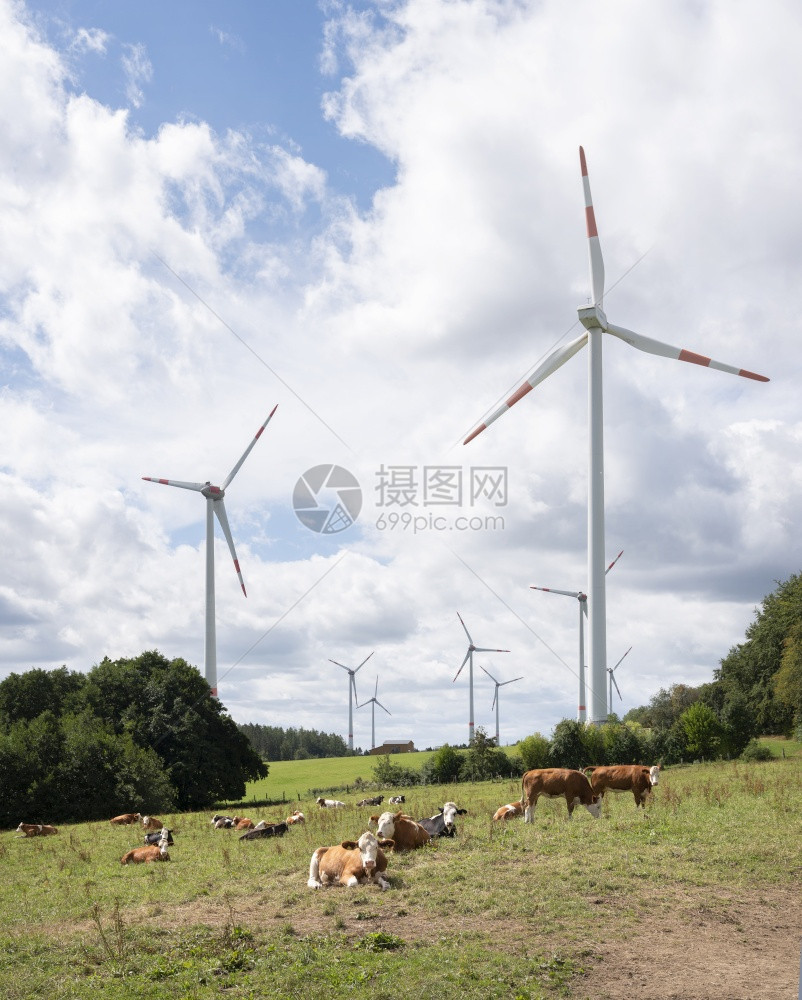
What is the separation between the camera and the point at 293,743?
507 feet

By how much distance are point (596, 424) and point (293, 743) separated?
11237cm

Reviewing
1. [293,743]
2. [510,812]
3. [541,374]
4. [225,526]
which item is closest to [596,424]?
[541,374]

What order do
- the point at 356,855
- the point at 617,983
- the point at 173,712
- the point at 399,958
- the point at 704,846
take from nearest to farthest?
the point at 617,983, the point at 399,958, the point at 356,855, the point at 704,846, the point at 173,712

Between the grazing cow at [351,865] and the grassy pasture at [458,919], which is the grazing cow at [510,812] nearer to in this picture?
the grassy pasture at [458,919]

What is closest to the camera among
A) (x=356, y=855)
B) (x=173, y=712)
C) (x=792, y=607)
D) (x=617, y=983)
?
(x=617, y=983)

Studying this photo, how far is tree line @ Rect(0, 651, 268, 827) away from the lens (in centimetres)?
3844

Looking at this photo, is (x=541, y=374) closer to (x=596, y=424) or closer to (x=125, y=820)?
(x=596, y=424)

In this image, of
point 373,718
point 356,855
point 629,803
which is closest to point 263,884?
point 356,855

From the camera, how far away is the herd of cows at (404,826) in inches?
557

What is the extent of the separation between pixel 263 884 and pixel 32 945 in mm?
3790

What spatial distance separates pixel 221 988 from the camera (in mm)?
9703

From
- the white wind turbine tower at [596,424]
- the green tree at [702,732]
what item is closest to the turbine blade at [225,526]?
the white wind turbine tower at [596,424]

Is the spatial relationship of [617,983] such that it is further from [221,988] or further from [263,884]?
[263,884]

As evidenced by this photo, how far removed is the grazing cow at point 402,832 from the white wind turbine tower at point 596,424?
37.9 meters
